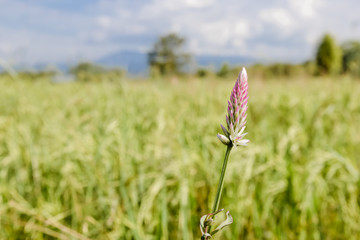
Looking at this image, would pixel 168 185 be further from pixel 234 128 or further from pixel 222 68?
pixel 222 68

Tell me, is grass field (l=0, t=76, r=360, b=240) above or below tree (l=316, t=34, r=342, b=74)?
→ below

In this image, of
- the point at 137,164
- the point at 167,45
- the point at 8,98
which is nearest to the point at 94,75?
the point at 8,98

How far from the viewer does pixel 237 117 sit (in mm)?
360

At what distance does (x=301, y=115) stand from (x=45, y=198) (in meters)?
3.16

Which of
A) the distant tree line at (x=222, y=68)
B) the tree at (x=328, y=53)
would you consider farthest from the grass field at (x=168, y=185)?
the tree at (x=328, y=53)

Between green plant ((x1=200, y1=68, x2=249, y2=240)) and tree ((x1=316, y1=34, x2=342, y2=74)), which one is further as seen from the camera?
tree ((x1=316, y1=34, x2=342, y2=74))

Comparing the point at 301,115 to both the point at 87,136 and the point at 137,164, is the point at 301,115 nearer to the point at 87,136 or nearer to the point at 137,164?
the point at 137,164

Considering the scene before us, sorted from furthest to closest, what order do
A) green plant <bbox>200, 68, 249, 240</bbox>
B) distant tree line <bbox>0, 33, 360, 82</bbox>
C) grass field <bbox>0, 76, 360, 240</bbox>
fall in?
distant tree line <bbox>0, 33, 360, 82</bbox> < grass field <bbox>0, 76, 360, 240</bbox> < green plant <bbox>200, 68, 249, 240</bbox>

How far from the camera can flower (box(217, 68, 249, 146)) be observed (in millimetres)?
344

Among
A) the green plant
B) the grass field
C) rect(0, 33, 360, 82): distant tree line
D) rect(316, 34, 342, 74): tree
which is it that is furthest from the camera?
rect(316, 34, 342, 74): tree

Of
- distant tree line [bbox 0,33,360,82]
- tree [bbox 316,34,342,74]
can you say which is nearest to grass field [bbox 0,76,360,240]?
distant tree line [bbox 0,33,360,82]

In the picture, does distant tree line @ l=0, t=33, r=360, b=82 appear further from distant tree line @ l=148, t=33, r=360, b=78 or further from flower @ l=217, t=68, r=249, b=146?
flower @ l=217, t=68, r=249, b=146

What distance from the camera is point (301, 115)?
Result: 13.0 feet

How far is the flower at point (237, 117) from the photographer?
344 mm
